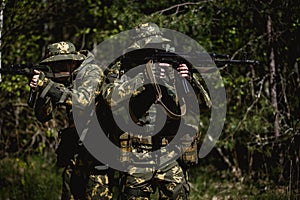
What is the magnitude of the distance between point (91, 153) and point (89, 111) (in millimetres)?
381

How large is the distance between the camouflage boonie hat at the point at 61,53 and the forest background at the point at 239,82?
1.98m

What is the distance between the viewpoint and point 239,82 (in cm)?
695

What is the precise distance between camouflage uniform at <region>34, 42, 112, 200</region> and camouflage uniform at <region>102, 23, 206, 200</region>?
20 cm

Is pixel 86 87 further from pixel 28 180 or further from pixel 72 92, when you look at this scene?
pixel 28 180

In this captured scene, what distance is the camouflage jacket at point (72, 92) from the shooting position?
165 inches

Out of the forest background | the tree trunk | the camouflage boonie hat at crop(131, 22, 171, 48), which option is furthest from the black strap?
the tree trunk

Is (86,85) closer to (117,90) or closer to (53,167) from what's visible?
(117,90)

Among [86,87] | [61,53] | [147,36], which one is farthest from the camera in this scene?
[61,53]

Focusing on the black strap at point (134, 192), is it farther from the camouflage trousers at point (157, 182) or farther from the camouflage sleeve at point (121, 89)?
the camouflage sleeve at point (121, 89)

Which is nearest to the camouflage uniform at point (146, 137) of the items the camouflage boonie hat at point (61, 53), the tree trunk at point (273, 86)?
the camouflage boonie hat at point (61, 53)

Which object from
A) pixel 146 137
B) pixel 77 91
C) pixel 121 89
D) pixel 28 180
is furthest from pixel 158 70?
pixel 28 180

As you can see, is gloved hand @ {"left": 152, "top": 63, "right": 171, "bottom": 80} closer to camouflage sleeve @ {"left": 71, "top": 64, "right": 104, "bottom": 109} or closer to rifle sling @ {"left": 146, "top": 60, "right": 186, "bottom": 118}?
rifle sling @ {"left": 146, "top": 60, "right": 186, "bottom": 118}

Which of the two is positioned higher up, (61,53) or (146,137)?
(61,53)

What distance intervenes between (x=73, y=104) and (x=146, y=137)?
0.67 metres
